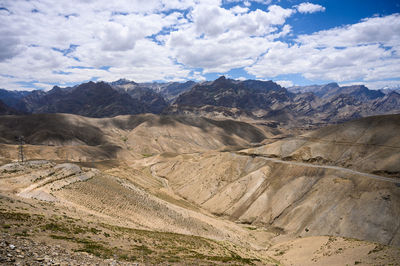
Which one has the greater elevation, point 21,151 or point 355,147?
point 355,147

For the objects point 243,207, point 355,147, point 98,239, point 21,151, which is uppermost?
point 355,147

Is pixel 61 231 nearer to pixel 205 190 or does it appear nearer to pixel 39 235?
pixel 39 235

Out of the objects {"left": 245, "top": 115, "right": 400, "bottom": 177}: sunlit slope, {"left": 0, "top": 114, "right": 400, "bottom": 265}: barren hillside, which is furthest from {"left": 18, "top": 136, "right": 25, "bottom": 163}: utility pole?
{"left": 245, "top": 115, "right": 400, "bottom": 177}: sunlit slope

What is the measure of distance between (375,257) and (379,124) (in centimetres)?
5923

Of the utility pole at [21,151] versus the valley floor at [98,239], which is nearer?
the valley floor at [98,239]

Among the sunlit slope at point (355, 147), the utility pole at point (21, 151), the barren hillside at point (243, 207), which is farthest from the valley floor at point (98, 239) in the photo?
the sunlit slope at point (355, 147)

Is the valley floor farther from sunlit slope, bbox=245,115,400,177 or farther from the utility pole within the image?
sunlit slope, bbox=245,115,400,177

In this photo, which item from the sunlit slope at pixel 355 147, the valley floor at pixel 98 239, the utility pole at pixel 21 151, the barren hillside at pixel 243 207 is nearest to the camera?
the valley floor at pixel 98 239

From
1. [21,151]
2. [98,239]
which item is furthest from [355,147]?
[21,151]

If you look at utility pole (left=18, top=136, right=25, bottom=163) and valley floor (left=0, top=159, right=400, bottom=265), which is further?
utility pole (left=18, top=136, right=25, bottom=163)

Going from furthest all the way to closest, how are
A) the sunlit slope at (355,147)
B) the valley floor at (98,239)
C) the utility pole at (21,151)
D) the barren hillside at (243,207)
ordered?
the utility pole at (21,151) < the sunlit slope at (355,147) < the barren hillside at (243,207) < the valley floor at (98,239)

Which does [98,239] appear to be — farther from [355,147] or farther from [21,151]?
[21,151]

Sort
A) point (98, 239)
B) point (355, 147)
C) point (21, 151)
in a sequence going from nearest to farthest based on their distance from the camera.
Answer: point (98, 239)
point (355, 147)
point (21, 151)

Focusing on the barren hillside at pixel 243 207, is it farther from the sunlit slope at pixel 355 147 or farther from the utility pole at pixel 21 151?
the utility pole at pixel 21 151
